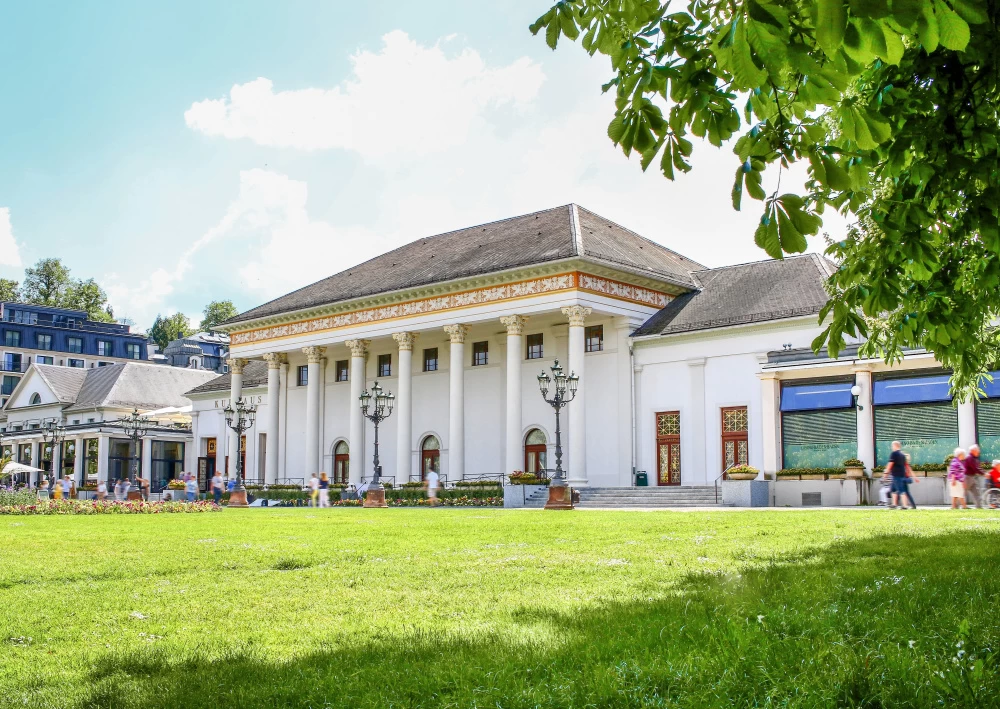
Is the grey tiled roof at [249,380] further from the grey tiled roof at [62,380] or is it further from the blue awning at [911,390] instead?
the blue awning at [911,390]

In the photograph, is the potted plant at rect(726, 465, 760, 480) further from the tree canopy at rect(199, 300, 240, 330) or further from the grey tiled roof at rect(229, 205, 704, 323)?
the tree canopy at rect(199, 300, 240, 330)

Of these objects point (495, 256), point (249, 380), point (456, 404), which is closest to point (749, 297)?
point (495, 256)

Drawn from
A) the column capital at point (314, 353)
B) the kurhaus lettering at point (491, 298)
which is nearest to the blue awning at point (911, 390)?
the kurhaus lettering at point (491, 298)

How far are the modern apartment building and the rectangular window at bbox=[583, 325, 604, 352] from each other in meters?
79.5

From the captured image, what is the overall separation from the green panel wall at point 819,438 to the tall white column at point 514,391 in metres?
12.1

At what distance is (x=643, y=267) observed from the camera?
48500 mm

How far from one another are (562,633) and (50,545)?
11180 mm

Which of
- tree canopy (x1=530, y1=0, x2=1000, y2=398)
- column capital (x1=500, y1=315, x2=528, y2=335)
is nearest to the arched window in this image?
column capital (x1=500, y1=315, x2=528, y2=335)

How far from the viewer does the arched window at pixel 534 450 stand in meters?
50.7

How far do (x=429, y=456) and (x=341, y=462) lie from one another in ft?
22.7

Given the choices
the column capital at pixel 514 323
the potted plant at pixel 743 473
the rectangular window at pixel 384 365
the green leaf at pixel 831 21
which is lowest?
the potted plant at pixel 743 473

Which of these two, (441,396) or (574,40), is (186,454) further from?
(574,40)

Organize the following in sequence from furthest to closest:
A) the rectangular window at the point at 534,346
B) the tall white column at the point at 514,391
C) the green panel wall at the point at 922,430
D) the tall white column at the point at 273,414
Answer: the tall white column at the point at 273,414 < the rectangular window at the point at 534,346 < the tall white column at the point at 514,391 < the green panel wall at the point at 922,430

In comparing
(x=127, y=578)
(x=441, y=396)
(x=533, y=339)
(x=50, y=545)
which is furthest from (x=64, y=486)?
(x=127, y=578)
